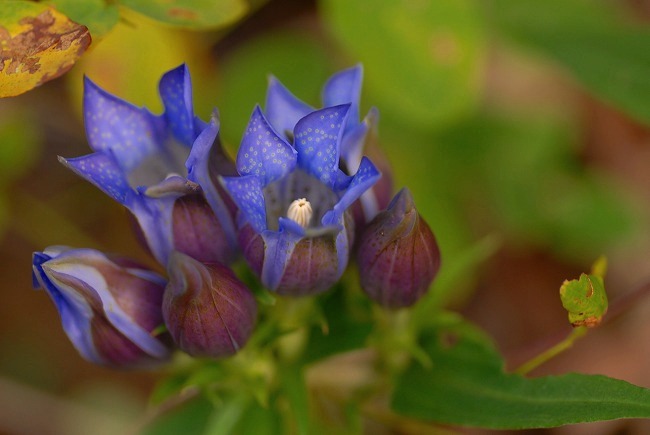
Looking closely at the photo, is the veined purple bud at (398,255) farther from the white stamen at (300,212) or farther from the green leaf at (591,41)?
the green leaf at (591,41)

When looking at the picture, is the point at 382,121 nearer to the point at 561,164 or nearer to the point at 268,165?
the point at 561,164

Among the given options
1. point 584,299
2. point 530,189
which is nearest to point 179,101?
point 584,299

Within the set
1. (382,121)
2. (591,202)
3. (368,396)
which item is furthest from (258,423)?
(591,202)

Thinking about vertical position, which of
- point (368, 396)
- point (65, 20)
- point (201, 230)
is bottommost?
point (368, 396)

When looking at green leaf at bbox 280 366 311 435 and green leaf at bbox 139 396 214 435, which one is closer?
green leaf at bbox 280 366 311 435

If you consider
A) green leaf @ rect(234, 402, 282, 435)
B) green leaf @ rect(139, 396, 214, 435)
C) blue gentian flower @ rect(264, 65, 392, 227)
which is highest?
blue gentian flower @ rect(264, 65, 392, 227)

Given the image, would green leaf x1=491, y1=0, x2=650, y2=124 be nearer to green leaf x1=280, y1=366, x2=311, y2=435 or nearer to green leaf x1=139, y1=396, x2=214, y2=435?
green leaf x1=280, y1=366, x2=311, y2=435

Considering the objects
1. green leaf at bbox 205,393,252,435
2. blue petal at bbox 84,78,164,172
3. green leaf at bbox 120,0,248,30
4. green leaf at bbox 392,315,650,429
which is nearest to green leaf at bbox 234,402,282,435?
green leaf at bbox 205,393,252,435
